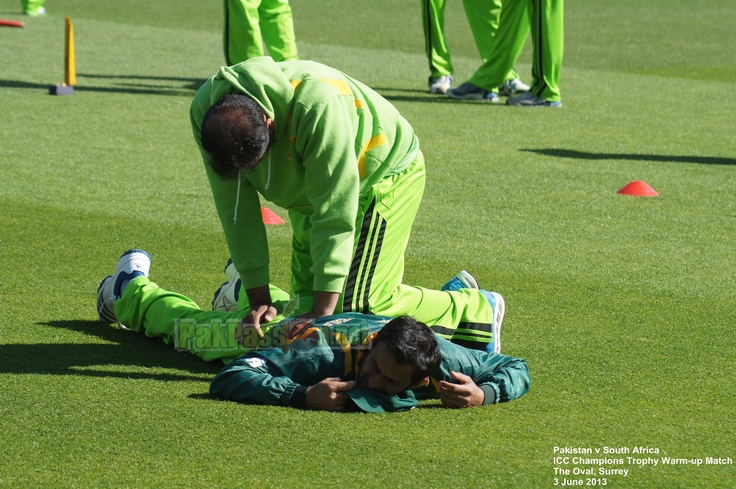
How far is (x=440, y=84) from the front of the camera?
1144cm

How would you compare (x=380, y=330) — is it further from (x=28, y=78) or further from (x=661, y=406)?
(x=28, y=78)

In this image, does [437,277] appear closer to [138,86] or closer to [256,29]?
[256,29]

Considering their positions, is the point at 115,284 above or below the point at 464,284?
below

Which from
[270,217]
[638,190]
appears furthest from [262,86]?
[638,190]

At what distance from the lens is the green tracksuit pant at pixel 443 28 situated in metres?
11.4

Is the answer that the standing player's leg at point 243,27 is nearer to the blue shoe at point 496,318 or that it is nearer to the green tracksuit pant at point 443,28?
the green tracksuit pant at point 443,28

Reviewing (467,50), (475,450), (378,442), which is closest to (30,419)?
(378,442)

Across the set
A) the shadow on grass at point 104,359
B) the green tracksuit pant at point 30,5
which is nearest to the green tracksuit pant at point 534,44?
the shadow on grass at point 104,359

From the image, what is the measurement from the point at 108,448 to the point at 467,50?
12382 millimetres

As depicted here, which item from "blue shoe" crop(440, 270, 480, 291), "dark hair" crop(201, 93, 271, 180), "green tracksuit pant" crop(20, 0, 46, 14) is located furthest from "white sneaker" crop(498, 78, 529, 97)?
"green tracksuit pant" crop(20, 0, 46, 14)

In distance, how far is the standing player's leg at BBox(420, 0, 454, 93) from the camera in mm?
11414

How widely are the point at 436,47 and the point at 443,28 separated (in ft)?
0.96

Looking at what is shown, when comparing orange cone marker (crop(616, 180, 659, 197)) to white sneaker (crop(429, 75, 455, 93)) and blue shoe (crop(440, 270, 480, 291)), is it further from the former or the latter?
white sneaker (crop(429, 75, 455, 93))

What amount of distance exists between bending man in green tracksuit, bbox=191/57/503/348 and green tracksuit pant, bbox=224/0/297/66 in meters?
5.47
